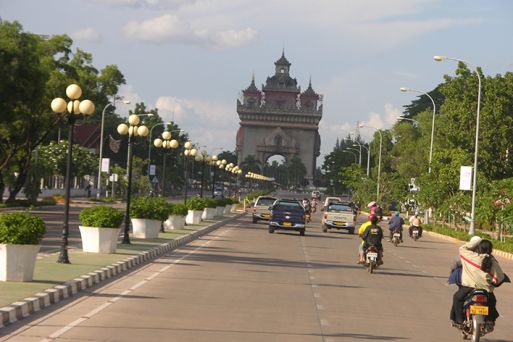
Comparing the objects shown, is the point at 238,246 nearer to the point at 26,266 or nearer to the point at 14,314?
the point at 26,266

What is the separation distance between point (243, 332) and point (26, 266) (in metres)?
5.87

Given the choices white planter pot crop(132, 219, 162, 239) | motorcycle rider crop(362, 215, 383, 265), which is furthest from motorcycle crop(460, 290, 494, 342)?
white planter pot crop(132, 219, 162, 239)

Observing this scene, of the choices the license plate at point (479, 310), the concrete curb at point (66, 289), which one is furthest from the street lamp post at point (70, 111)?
the license plate at point (479, 310)

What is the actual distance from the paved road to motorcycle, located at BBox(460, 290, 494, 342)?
1.47 feet

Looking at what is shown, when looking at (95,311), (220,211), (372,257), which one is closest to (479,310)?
(95,311)

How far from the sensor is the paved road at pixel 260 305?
46.8ft

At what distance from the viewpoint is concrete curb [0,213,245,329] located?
1475cm

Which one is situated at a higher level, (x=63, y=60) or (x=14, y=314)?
(x=63, y=60)

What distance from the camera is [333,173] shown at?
18012cm

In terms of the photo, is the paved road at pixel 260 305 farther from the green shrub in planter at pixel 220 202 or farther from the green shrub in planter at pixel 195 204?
the green shrub in planter at pixel 220 202

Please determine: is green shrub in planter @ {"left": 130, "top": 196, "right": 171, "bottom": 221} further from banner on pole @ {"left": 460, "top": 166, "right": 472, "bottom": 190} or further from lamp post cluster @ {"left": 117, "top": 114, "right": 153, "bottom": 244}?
banner on pole @ {"left": 460, "top": 166, "right": 472, "bottom": 190}

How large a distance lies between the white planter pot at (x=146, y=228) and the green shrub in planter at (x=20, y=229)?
17.0 metres

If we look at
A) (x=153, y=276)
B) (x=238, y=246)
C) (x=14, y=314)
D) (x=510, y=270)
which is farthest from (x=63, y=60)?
(x=14, y=314)

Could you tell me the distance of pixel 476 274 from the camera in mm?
14688
